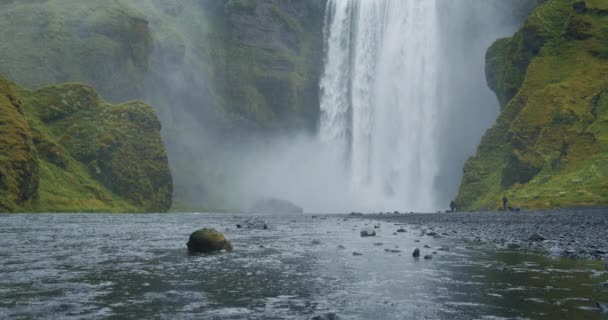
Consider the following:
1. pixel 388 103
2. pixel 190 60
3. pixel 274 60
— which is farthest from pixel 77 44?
pixel 388 103

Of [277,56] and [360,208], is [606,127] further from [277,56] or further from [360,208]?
[277,56]

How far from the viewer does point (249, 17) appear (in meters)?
143

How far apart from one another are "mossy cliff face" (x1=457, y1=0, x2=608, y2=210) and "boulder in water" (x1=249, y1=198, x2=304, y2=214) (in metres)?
45.8

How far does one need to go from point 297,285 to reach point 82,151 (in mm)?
80805

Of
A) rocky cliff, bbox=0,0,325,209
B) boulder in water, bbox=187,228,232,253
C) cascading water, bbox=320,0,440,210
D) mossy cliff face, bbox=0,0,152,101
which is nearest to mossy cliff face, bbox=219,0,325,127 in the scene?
rocky cliff, bbox=0,0,325,209

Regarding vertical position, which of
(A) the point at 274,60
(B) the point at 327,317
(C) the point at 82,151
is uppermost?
(A) the point at 274,60

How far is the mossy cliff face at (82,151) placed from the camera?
6072 centimetres

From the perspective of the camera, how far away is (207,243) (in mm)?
16672

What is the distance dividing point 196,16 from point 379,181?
91483 mm

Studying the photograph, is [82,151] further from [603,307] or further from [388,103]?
[603,307]

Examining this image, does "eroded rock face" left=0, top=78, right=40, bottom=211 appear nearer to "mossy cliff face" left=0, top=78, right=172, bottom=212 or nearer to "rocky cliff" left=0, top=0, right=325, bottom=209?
"mossy cliff face" left=0, top=78, right=172, bottom=212

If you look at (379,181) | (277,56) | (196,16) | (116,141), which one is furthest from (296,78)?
(116,141)

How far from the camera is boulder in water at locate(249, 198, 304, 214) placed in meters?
101

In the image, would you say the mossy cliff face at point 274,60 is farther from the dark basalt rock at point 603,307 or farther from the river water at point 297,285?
the dark basalt rock at point 603,307
